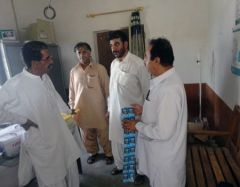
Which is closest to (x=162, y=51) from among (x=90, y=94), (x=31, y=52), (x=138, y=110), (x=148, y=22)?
(x=138, y=110)

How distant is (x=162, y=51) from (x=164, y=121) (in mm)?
391

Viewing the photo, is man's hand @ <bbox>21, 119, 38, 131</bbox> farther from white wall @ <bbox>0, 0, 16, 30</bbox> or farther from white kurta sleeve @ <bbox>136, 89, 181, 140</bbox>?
white wall @ <bbox>0, 0, 16, 30</bbox>

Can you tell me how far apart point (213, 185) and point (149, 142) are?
485 mm

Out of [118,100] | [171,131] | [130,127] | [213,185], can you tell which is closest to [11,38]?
[118,100]

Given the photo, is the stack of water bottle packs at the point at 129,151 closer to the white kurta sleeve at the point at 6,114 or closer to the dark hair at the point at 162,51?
the dark hair at the point at 162,51

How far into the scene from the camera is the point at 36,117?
4.88ft

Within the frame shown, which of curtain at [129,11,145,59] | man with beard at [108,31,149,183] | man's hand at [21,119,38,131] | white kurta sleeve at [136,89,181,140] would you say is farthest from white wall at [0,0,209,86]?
white kurta sleeve at [136,89,181,140]

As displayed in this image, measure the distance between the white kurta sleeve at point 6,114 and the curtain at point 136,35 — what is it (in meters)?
2.29

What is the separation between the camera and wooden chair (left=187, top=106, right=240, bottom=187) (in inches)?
54.2

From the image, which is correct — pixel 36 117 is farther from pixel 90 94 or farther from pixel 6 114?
pixel 90 94

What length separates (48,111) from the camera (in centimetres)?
156

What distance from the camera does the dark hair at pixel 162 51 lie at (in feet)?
3.92

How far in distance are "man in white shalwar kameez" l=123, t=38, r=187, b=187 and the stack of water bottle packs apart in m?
0.23

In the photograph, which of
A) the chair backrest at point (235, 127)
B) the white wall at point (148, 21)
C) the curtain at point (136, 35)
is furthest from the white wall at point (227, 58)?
the curtain at point (136, 35)
